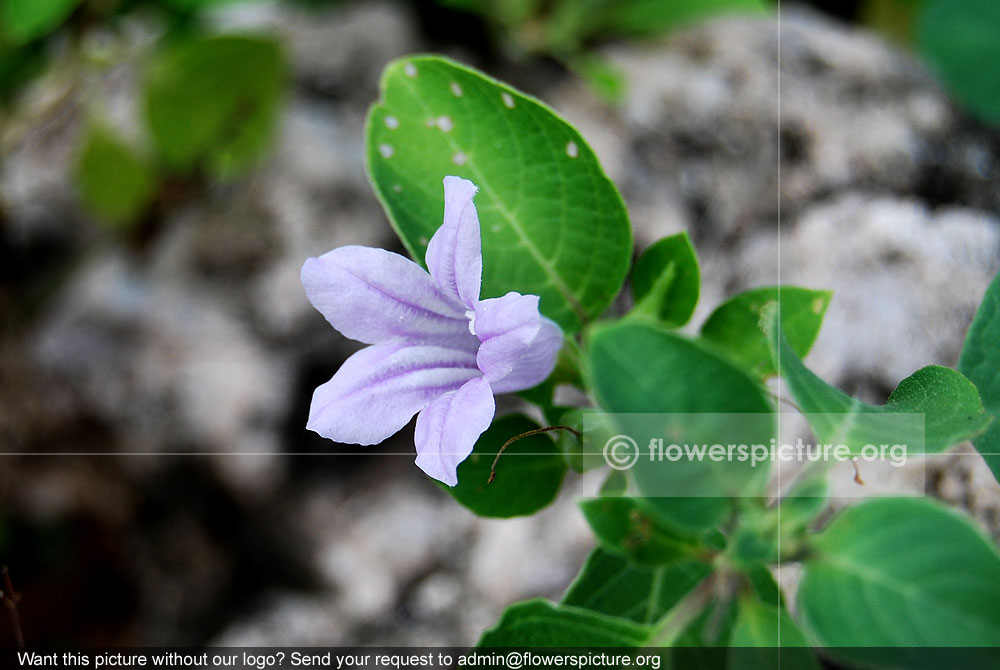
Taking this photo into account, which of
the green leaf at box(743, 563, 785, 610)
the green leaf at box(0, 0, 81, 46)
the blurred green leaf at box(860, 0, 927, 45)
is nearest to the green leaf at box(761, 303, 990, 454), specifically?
the green leaf at box(743, 563, 785, 610)

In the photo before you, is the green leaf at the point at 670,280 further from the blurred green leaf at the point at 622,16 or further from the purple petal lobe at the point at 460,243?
the blurred green leaf at the point at 622,16

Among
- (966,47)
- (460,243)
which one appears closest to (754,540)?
(460,243)

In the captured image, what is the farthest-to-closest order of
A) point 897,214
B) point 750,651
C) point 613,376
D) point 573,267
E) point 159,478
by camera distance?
point 159,478, point 897,214, point 573,267, point 750,651, point 613,376

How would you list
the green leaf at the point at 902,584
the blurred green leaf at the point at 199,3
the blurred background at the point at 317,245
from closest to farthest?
1. the green leaf at the point at 902,584
2. the blurred background at the point at 317,245
3. the blurred green leaf at the point at 199,3

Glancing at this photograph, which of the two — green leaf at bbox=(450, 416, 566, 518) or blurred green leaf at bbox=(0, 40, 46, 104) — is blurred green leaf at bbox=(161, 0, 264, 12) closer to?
blurred green leaf at bbox=(0, 40, 46, 104)

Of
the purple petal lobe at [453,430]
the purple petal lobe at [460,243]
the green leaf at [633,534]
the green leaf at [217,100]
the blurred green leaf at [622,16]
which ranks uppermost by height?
the blurred green leaf at [622,16]

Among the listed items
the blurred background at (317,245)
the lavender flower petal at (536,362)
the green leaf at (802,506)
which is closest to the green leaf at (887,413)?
the green leaf at (802,506)

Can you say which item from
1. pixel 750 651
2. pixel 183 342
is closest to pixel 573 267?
pixel 750 651

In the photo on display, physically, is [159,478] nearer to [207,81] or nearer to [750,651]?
[207,81]
